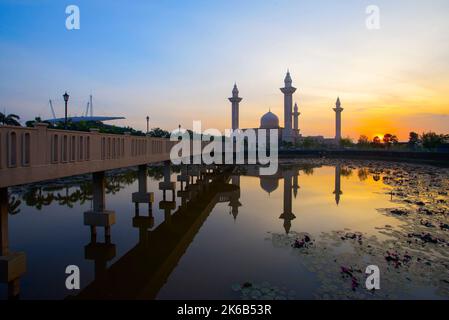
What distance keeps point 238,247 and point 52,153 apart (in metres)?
9.40

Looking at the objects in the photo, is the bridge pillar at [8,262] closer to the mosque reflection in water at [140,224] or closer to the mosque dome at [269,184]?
the mosque reflection in water at [140,224]

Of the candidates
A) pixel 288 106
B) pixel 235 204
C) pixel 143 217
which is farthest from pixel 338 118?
pixel 143 217

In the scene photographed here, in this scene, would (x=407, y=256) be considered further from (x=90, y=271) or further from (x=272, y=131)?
(x=272, y=131)

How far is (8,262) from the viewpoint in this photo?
9.57 meters

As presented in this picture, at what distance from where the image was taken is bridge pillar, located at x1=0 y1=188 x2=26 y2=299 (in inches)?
377

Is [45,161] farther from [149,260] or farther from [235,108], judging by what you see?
[235,108]

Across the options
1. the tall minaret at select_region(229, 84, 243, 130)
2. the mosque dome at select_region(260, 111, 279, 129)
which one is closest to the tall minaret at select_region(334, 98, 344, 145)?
the mosque dome at select_region(260, 111, 279, 129)

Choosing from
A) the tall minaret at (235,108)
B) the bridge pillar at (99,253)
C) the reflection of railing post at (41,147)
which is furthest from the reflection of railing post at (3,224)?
the tall minaret at (235,108)

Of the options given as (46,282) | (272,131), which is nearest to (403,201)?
(46,282)

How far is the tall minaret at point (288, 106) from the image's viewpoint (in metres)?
120

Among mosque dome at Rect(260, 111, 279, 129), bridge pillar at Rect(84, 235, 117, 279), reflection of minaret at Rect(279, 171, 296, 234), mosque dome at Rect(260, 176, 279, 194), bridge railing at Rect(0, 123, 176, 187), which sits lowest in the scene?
bridge pillar at Rect(84, 235, 117, 279)

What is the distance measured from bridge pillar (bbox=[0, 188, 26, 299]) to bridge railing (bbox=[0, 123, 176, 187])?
149 centimetres

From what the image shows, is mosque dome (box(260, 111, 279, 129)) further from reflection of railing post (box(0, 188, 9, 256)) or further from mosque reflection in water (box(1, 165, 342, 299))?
reflection of railing post (box(0, 188, 9, 256))
